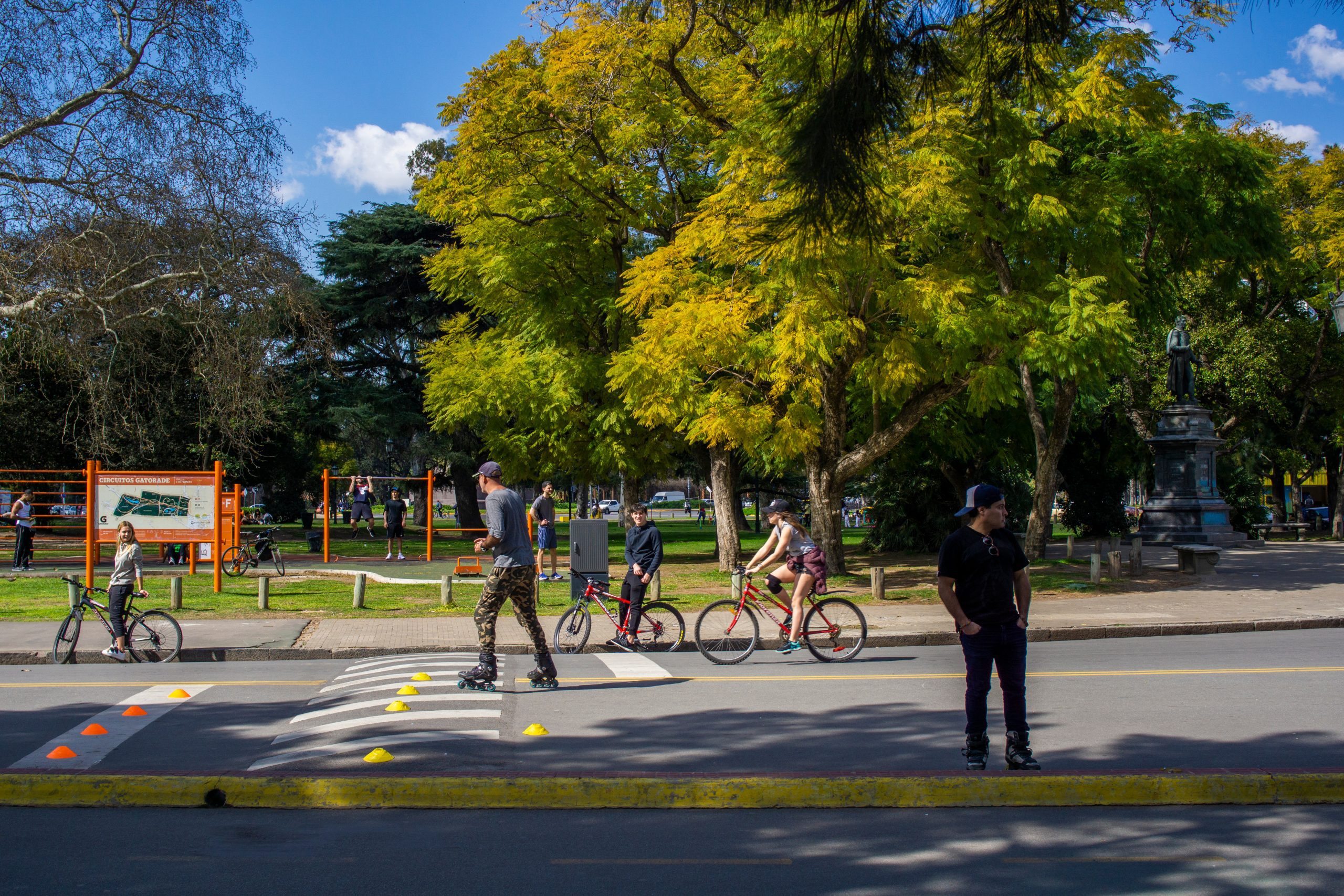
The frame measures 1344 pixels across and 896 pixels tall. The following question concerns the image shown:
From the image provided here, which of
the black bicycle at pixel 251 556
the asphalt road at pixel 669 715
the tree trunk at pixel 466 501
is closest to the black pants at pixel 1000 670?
the asphalt road at pixel 669 715

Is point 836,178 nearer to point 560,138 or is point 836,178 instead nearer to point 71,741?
point 71,741

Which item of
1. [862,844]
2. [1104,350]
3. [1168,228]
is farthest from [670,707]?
[1168,228]

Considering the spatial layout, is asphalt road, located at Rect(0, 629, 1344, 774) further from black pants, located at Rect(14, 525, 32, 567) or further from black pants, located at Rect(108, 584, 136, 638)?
black pants, located at Rect(14, 525, 32, 567)

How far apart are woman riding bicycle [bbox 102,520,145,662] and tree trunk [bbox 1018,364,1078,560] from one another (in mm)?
16753

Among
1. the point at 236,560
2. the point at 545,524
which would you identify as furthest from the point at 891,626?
the point at 236,560

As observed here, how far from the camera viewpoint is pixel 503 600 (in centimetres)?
911

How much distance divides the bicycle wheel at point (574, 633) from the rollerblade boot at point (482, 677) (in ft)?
9.99

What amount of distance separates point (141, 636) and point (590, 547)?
5.44 meters

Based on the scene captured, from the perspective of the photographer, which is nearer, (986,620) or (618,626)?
(986,620)

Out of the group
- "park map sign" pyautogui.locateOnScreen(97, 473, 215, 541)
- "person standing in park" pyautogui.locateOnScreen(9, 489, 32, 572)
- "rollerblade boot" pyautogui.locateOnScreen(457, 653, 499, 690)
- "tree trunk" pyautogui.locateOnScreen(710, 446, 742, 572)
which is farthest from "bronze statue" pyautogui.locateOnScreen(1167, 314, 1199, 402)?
"person standing in park" pyautogui.locateOnScreen(9, 489, 32, 572)

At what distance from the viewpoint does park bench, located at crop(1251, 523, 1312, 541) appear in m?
35.5

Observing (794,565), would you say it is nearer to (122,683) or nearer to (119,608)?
(122,683)

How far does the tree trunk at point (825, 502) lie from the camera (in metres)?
19.7

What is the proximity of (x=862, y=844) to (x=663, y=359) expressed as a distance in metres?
13.4
